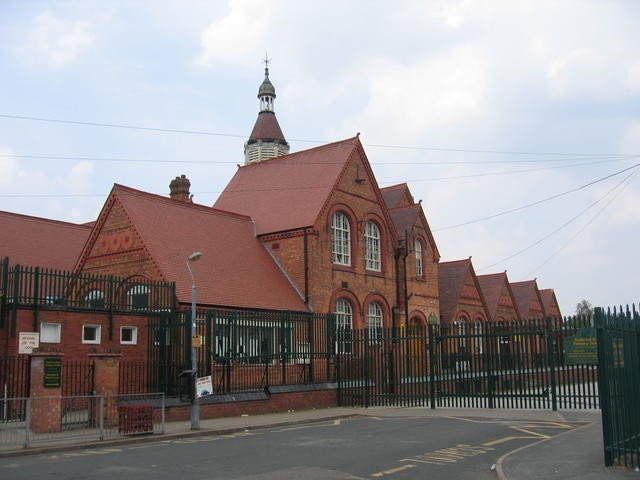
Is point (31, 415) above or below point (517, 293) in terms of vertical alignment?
below

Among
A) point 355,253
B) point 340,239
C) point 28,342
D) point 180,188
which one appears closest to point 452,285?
point 355,253

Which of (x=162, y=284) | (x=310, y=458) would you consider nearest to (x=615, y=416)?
(x=310, y=458)

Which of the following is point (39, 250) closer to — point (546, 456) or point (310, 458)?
point (310, 458)

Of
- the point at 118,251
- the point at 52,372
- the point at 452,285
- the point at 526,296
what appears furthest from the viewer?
the point at 526,296

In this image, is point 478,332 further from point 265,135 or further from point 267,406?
point 265,135

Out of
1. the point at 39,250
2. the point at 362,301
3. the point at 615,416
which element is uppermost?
the point at 39,250

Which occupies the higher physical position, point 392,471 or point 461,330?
point 461,330

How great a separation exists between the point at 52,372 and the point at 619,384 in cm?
1313

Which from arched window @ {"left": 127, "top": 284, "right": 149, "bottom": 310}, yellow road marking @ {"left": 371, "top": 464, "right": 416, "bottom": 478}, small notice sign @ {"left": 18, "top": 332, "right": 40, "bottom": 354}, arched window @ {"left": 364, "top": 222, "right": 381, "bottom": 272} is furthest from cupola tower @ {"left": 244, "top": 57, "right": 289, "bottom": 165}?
yellow road marking @ {"left": 371, "top": 464, "right": 416, "bottom": 478}

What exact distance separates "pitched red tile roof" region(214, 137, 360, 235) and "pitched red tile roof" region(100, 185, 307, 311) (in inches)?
82.0

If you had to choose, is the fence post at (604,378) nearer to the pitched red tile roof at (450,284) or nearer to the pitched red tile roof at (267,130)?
the pitched red tile roof at (450,284)

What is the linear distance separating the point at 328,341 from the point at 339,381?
5.04 feet

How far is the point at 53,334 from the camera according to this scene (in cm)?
2133

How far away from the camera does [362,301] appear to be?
1390 inches
